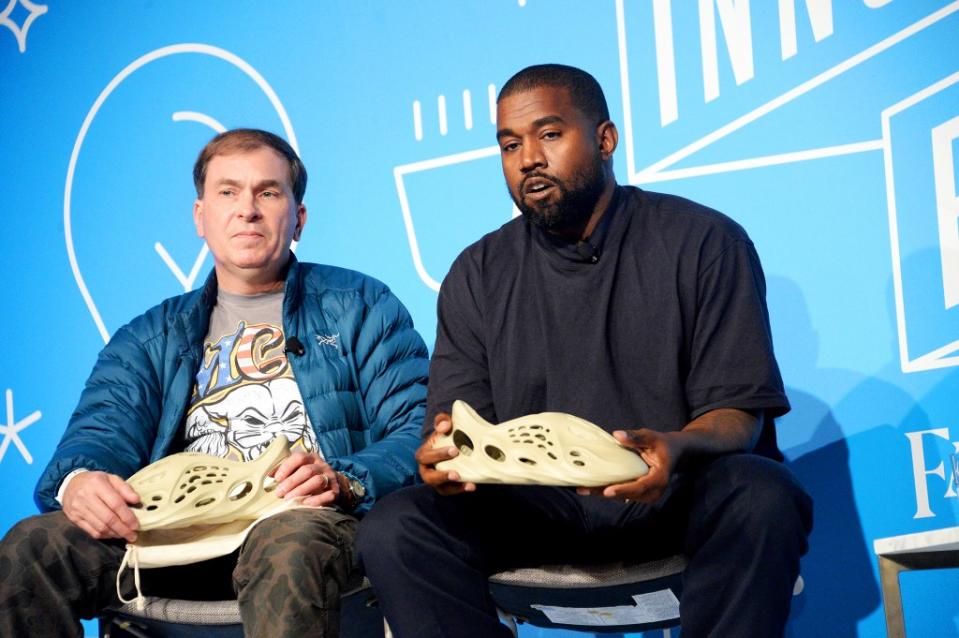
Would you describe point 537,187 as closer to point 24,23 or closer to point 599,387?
point 599,387

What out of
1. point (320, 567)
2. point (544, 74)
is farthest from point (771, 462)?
point (544, 74)

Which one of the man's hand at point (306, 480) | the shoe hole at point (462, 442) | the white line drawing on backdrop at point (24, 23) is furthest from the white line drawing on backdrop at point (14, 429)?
the shoe hole at point (462, 442)

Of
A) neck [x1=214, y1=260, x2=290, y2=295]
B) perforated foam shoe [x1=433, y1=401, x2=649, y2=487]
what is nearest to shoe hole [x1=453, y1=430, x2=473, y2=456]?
perforated foam shoe [x1=433, y1=401, x2=649, y2=487]

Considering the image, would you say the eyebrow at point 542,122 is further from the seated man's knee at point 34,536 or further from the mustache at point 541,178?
the seated man's knee at point 34,536

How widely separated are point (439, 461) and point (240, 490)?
16.4 inches

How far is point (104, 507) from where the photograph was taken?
194cm

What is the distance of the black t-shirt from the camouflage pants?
33 cm

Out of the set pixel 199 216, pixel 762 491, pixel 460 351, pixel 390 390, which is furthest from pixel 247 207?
pixel 762 491

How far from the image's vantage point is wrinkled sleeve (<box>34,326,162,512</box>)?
2189 mm

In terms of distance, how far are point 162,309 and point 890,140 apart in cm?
170

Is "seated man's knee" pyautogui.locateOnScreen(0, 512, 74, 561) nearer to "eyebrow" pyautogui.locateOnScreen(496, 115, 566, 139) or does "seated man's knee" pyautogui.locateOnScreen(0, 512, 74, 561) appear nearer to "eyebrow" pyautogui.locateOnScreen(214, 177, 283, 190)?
"eyebrow" pyautogui.locateOnScreen(214, 177, 283, 190)

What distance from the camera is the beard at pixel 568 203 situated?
2.11 m

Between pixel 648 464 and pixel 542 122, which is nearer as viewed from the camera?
pixel 648 464

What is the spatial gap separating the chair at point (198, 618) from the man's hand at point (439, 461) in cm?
34
